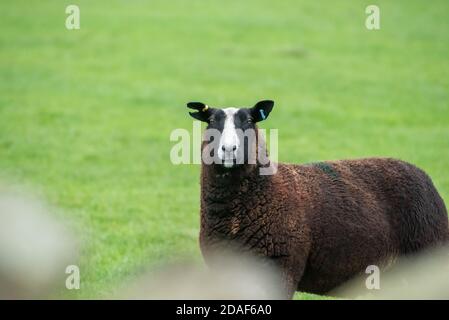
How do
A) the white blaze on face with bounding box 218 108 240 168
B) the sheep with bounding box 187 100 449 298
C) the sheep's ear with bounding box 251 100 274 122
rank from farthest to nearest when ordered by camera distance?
the sheep's ear with bounding box 251 100 274 122, the sheep with bounding box 187 100 449 298, the white blaze on face with bounding box 218 108 240 168

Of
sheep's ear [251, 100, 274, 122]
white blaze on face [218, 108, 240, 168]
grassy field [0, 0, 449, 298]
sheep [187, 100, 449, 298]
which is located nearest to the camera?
white blaze on face [218, 108, 240, 168]

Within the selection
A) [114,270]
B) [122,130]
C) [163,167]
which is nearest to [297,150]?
[163,167]

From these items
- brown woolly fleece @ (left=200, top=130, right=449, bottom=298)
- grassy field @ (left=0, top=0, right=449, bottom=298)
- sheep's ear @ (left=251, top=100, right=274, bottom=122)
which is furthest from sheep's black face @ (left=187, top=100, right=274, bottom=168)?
grassy field @ (left=0, top=0, right=449, bottom=298)

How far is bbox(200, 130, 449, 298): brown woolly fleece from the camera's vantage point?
767 centimetres

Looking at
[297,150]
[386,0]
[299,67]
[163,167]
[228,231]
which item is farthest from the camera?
[386,0]

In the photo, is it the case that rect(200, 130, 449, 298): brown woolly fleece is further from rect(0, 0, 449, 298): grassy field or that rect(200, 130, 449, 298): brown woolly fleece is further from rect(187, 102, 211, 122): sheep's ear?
rect(0, 0, 449, 298): grassy field

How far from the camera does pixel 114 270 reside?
11.3 m

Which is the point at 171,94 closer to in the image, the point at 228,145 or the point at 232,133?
the point at 232,133

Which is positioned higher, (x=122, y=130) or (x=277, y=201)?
(x=122, y=130)

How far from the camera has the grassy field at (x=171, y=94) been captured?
15.5 metres

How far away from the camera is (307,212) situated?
796cm

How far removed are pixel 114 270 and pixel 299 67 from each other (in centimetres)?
2114


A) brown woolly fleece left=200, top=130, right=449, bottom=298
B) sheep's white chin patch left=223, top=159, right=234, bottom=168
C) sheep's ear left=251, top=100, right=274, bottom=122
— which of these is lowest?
brown woolly fleece left=200, top=130, right=449, bottom=298
